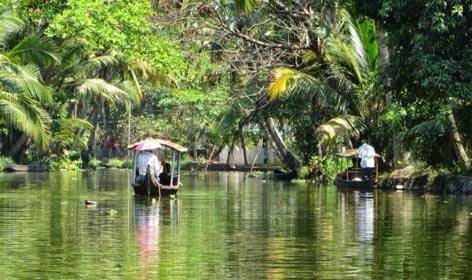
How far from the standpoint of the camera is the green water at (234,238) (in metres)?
11.9

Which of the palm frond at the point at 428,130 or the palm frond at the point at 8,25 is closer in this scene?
the palm frond at the point at 428,130

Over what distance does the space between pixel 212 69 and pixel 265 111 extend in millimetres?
2804

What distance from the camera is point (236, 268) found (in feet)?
39.4

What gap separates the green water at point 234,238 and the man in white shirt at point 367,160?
604 cm

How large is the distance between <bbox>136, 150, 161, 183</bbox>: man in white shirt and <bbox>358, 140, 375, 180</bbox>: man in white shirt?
27.2 ft

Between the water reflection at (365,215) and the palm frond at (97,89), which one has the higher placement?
the palm frond at (97,89)

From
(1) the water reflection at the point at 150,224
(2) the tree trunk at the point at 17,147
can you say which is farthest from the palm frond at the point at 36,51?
(1) the water reflection at the point at 150,224

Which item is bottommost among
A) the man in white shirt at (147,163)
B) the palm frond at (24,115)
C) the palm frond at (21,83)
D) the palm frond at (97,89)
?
the man in white shirt at (147,163)

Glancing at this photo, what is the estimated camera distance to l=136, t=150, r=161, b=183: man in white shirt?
25.6 m

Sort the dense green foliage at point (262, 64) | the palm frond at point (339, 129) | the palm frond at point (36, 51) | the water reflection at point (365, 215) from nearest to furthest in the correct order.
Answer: the water reflection at point (365, 215) → the dense green foliage at point (262, 64) → the palm frond at point (339, 129) → the palm frond at point (36, 51)

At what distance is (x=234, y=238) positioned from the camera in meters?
15.5

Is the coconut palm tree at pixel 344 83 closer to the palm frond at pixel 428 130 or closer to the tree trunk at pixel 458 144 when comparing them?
the palm frond at pixel 428 130

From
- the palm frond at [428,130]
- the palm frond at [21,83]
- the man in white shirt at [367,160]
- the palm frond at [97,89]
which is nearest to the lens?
the palm frond at [428,130]

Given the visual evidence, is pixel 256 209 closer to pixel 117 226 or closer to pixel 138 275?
pixel 117 226
